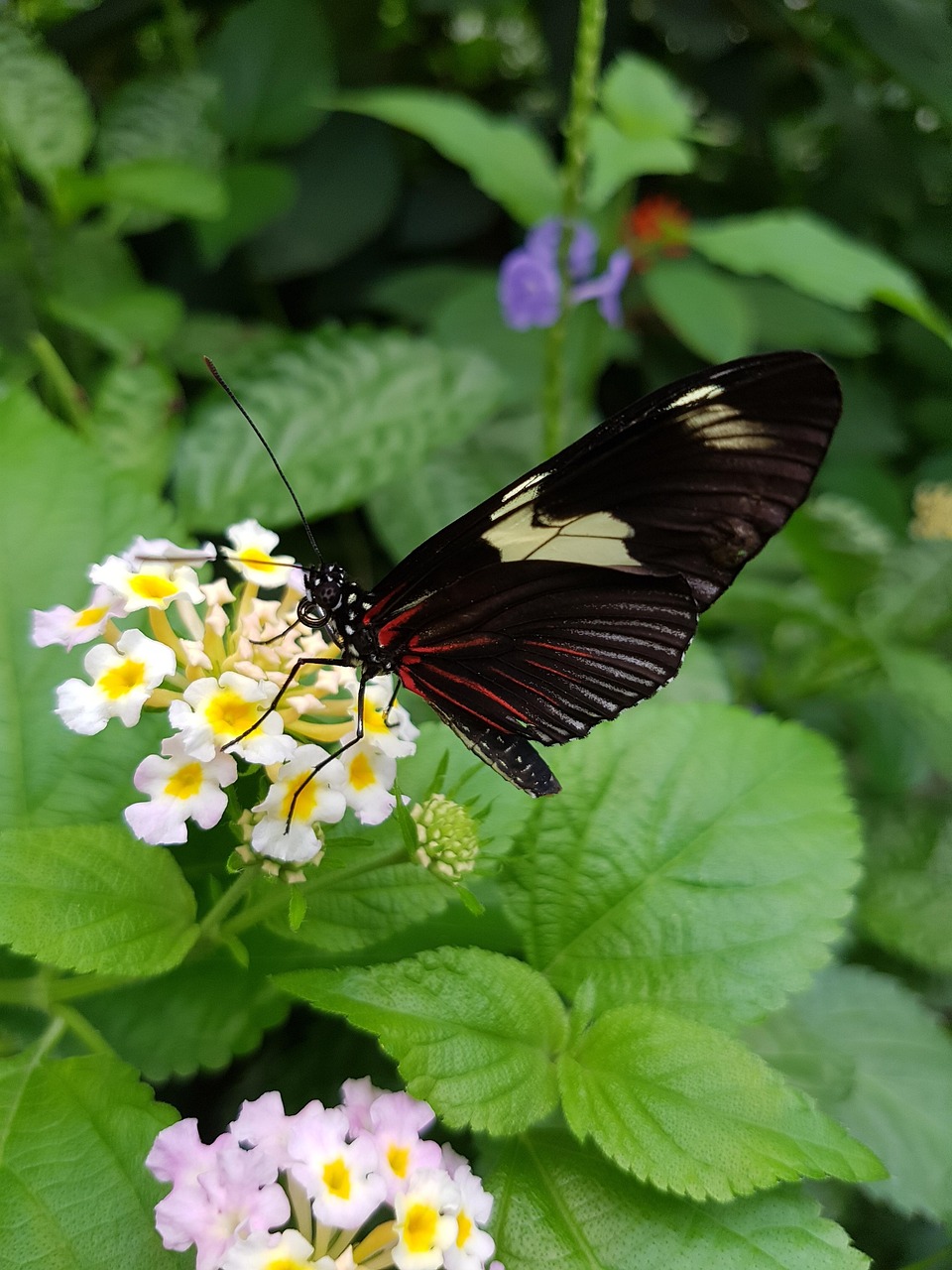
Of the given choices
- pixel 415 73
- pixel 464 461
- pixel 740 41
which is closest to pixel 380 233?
pixel 415 73

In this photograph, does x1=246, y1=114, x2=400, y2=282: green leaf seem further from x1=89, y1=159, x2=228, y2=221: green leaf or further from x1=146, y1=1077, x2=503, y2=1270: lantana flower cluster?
x1=146, y1=1077, x2=503, y2=1270: lantana flower cluster

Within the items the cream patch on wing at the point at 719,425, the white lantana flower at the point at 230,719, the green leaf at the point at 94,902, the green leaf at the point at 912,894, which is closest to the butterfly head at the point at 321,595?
the white lantana flower at the point at 230,719

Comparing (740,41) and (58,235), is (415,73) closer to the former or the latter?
(740,41)

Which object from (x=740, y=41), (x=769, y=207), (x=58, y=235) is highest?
(x=740, y=41)

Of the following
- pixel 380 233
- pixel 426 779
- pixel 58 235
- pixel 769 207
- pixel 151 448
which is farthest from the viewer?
pixel 769 207

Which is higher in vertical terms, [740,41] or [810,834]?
[740,41]

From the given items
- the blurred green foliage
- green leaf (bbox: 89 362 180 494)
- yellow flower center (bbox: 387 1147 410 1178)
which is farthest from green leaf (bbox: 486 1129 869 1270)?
green leaf (bbox: 89 362 180 494)

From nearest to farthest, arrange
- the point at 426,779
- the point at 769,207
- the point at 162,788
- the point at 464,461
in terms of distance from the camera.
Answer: the point at 162,788 < the point at 426,779 < the point at 464,461 < the point at 769,207

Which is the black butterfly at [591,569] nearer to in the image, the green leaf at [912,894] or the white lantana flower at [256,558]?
the white lantana flower at [256,558]
